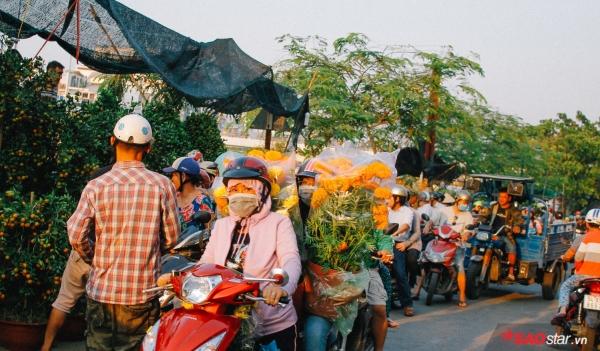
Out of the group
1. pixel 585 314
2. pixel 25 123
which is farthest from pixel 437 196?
pixel 25 123

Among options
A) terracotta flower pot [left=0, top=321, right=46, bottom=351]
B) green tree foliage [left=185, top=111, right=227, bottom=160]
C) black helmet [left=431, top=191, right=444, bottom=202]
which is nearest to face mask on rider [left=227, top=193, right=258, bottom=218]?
terracotta flower pot [left=0, top=321, right=46, bottom=351]

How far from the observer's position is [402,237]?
36.3 ft

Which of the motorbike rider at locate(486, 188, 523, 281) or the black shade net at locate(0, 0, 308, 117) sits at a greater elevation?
the black shade net at locate(0, 0, 308, 117)

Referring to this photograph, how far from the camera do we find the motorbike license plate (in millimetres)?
8096

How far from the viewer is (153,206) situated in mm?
4312

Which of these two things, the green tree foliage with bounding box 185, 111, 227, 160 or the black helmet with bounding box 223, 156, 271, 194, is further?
the green tree foliage with bounding box 185, 111, 227, 160

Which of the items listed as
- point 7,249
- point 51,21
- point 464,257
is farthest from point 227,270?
point 464,257

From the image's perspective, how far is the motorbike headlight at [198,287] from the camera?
3578 mm

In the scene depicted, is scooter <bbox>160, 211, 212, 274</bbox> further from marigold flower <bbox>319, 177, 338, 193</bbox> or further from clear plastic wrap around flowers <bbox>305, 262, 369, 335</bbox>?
marigold flower <bbox>319, 177, 338, 193</bbox>

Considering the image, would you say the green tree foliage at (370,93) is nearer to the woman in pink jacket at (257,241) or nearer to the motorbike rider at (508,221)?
the motorbike rider at (508,221)

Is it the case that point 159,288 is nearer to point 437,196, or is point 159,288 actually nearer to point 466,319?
point 466,319

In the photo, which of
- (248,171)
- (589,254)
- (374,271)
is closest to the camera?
(248,171)

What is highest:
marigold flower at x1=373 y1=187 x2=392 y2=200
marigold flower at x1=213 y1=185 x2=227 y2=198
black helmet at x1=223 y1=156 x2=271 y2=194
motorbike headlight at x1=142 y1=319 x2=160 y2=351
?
black helmet at x1=223 y1=156 x2=271 y2=194

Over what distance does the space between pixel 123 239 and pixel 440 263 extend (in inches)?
330
